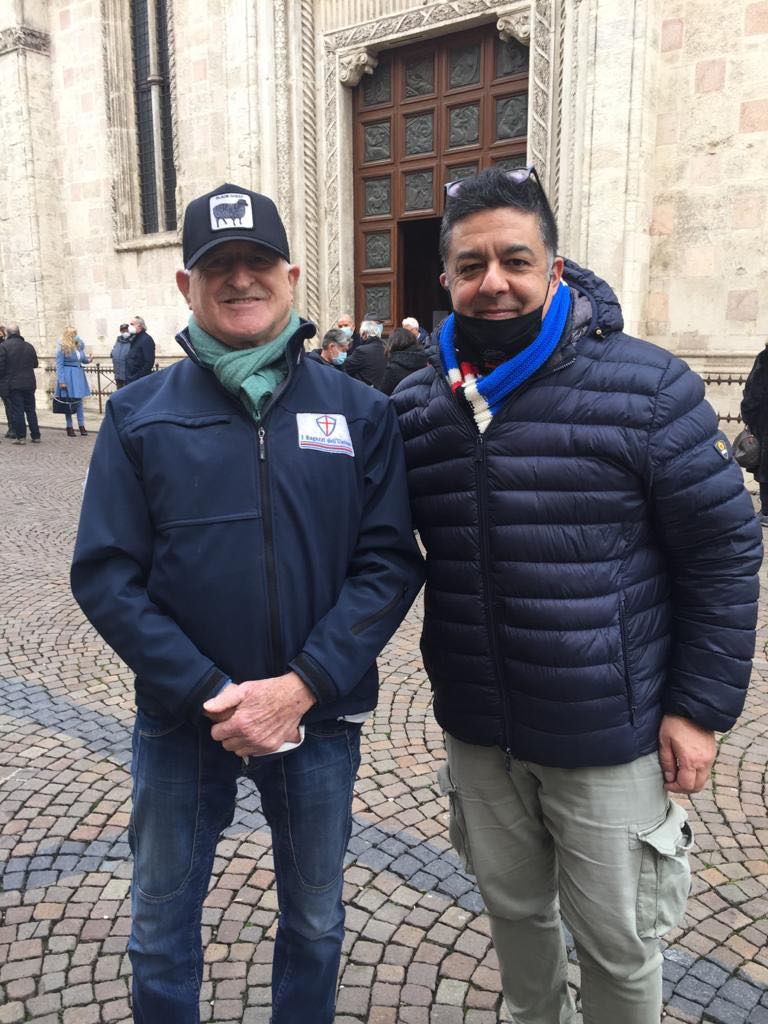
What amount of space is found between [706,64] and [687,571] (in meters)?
10.1

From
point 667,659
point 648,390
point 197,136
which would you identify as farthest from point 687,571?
point 197,136

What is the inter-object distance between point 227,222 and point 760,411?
6.75 m

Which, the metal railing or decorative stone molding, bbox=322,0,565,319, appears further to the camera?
the metal railing

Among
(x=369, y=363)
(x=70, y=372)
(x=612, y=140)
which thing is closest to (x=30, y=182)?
(x=70, y=372)

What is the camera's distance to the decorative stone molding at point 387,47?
10547 mm

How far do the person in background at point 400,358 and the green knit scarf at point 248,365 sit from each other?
659cm

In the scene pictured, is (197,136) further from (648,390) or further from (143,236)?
(648,390)

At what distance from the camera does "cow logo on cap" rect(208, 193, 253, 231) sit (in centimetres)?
164

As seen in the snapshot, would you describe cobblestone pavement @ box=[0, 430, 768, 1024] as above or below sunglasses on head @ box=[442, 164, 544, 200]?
below

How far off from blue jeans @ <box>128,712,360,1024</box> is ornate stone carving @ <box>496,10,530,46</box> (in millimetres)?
11284

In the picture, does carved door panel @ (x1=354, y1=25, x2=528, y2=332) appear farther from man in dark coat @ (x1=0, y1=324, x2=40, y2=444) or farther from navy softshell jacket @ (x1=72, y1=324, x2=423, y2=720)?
navy softshell jacket @ (x1=72, y1=324, x2=423, y2=720)

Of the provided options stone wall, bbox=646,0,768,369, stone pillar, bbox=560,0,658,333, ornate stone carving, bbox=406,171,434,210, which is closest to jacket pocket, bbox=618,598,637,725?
stone pillar, bbox=560,0,658,333

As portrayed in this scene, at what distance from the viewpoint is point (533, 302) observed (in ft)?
5.43

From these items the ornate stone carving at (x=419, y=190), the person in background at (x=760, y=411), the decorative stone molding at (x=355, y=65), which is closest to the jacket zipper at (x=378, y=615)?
the person in background at (x=760, y=411)
